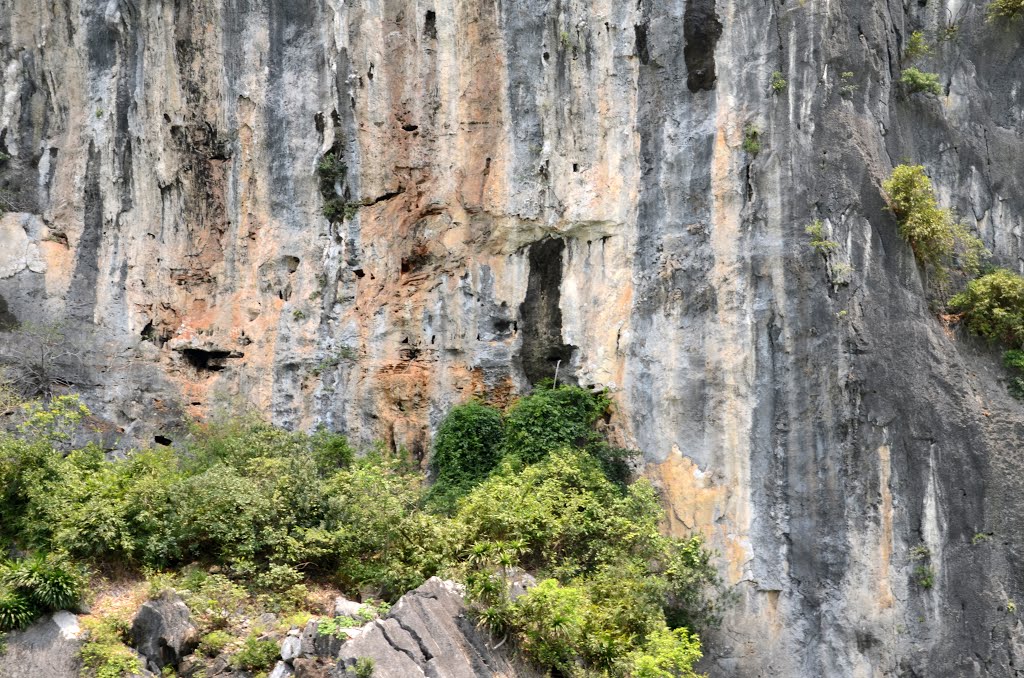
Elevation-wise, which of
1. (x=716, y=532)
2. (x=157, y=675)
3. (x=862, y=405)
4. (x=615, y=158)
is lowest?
(x=157, y=675)

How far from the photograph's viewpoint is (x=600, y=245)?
1420cm

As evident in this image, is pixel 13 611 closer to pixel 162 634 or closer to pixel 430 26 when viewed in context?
pixel 162 634

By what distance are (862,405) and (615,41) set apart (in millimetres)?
6328

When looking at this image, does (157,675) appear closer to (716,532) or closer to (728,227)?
(716,532)

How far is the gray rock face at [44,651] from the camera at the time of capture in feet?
32.0

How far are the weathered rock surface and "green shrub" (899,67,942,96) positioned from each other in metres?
9.94

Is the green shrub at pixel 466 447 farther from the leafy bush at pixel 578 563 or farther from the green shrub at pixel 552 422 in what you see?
the leafy bush at pixel 578 563

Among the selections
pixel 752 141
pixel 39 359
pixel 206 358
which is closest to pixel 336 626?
pixel 206 358

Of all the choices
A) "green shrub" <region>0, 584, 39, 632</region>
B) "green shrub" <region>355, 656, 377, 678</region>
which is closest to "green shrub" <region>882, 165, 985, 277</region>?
"green shrub" <region>355, 656, 377, 678</region>

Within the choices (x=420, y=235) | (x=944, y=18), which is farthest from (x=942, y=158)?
(x=420, y=235)

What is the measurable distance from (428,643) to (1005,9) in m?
12.9

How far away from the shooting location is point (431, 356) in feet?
49.9

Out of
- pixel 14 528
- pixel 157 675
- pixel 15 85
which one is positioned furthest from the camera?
pixel 15 85

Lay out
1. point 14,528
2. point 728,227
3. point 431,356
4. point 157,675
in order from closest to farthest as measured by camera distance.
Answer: point 157,675 < point 14,528 < point 728,227 < point 431,356
